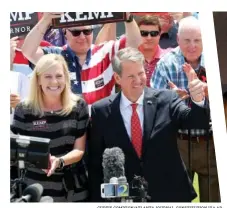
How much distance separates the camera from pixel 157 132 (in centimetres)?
268

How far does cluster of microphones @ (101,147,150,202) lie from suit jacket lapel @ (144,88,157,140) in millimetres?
212

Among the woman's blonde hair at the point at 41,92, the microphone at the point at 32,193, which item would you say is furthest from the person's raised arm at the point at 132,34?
the microphone at the point at 32,193

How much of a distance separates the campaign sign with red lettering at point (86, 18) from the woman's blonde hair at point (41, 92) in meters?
0.29

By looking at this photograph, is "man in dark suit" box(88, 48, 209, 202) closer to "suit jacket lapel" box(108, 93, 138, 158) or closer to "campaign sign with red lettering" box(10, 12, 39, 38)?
"suit jacket lapel" box(108, 93, 138, 158)

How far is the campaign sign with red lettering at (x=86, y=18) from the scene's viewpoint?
292 centimetres

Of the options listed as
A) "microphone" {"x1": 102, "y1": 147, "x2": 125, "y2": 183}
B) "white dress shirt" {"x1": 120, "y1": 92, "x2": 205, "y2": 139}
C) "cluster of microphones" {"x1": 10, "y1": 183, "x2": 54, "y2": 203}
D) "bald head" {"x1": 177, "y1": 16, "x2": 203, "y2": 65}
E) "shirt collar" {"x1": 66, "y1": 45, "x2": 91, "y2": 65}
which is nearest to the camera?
"cluster of microphones" {"x1": 10, "y1": 183, "x2": 54, "y2": 203}

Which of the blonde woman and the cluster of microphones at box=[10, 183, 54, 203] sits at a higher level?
the blonde woman

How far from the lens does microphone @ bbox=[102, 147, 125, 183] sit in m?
2.58

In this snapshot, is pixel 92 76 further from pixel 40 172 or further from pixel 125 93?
pixel 40 172

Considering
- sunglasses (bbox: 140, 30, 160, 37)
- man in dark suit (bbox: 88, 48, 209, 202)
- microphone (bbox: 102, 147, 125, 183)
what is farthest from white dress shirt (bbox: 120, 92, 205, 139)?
sunglasses (bbox: 140, 30, 160, 37)

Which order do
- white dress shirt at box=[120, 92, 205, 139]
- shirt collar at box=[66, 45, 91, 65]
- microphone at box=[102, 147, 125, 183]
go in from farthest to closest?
1. shirt collar at box=[66, 45, 91, 65]
2. white dress shirt at box=[120, 92, 205, 139]
3. microphone at box=[102, 147, 125, 183]

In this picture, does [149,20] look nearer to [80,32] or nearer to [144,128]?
[80,32]

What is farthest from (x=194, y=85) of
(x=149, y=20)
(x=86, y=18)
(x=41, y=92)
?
(x=41, y=92)

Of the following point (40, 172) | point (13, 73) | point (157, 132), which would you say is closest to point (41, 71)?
point (13, 73)
